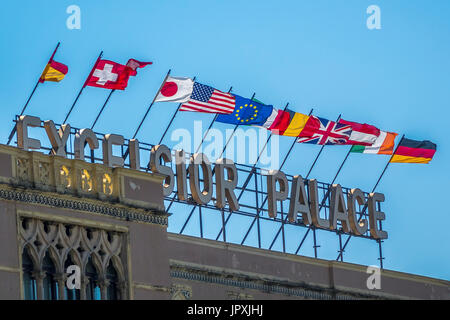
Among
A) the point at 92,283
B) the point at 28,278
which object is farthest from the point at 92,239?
the point at 28,278

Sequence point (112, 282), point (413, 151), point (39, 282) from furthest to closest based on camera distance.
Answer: point (413, 151) → point (112, 282) → point (39, 282)

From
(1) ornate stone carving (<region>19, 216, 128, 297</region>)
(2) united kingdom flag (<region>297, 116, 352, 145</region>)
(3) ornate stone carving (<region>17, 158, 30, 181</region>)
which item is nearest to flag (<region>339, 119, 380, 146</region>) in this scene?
(2) united kingdom flag (<region>297, 116, 352, 145</region>)

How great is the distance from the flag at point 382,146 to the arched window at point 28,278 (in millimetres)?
29282

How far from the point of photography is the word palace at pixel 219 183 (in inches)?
2281

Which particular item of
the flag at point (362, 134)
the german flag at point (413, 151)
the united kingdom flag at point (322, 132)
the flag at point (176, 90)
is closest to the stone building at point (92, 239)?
the flag at point (176, 90)

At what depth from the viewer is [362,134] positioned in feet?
247

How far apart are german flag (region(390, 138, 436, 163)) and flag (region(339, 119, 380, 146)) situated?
1.51 metres

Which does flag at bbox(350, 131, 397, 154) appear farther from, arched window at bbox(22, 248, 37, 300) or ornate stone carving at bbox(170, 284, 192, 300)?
arched window at bbox(22, 248, 37, 300)

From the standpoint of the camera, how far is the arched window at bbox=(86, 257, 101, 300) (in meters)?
51.4

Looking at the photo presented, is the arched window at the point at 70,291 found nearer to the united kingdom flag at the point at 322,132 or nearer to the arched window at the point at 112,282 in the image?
the arched window at the point at 112,282

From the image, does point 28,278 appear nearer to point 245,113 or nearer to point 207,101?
point 207,101

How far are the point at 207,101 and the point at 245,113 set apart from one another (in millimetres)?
3280

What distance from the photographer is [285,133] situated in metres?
72.7

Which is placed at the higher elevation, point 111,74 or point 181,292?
point 111,74
